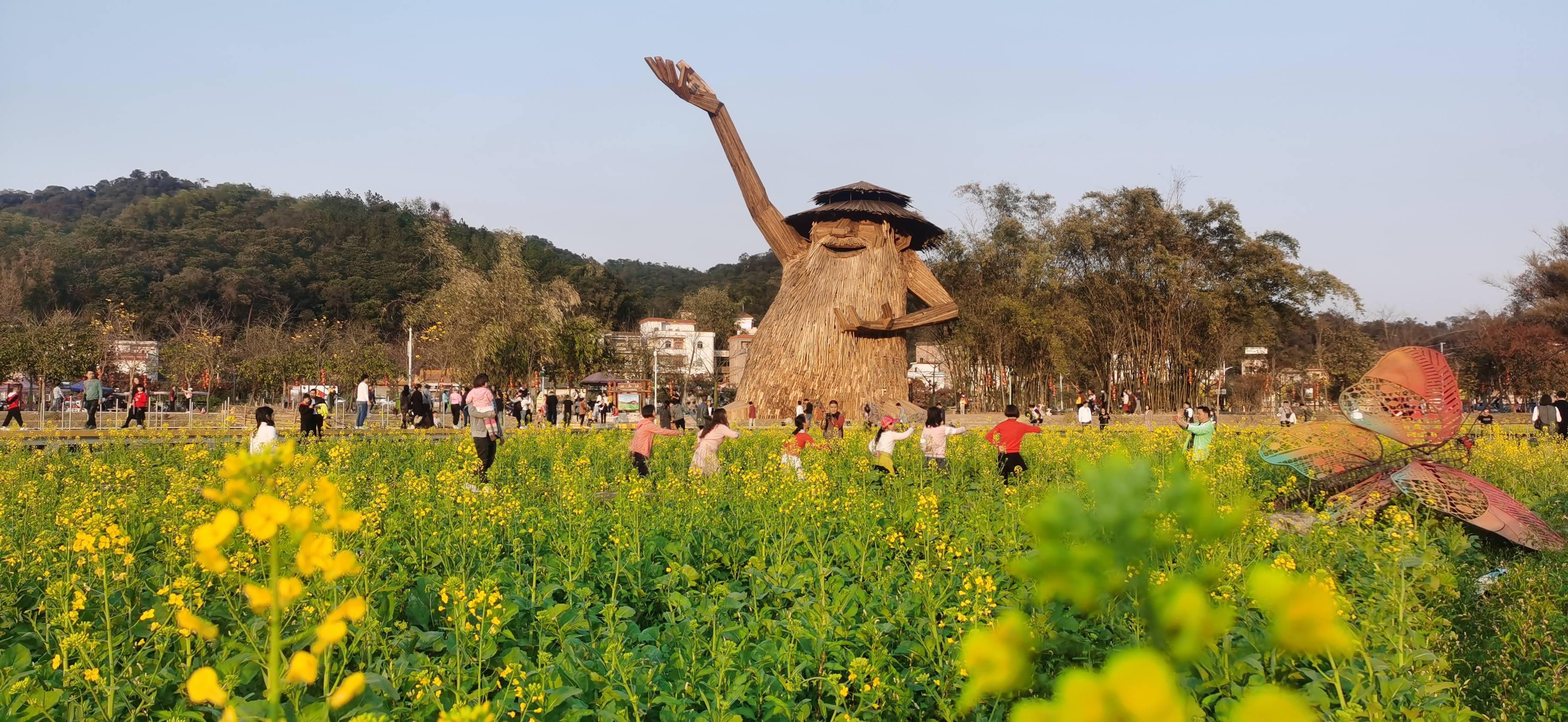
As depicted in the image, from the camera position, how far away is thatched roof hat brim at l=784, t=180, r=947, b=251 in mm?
24875

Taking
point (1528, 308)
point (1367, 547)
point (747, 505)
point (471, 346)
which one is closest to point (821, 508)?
point (747, 505)

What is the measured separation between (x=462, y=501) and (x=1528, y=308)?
40724mm

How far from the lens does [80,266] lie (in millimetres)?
61906

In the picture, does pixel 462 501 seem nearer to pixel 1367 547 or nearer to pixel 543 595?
pixel 543 595

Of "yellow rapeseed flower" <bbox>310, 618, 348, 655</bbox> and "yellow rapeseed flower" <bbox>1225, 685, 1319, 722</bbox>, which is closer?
"yellow rapeseed flower" <bbox>1225, 685, 1319, 722</bbox>

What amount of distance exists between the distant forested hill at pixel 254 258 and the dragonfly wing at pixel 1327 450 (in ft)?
159

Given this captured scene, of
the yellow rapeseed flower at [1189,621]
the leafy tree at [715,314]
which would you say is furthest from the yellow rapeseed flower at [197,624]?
the leafy tree at [715,314]

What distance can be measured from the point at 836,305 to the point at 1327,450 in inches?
632

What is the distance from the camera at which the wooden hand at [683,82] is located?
21.8 meters

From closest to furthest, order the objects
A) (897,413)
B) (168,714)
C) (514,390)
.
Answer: (168,714), (897,413), (514,390)

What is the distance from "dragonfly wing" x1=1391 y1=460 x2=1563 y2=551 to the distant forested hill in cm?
4973

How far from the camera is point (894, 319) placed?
23750 millimetres

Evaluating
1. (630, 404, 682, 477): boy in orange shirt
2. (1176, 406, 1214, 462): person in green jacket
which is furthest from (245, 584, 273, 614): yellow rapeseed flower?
(1176, 406, 1214, 462): person in green jacket

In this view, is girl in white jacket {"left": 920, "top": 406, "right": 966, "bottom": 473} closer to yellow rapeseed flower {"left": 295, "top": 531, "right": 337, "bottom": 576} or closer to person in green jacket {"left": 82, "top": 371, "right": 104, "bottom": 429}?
yellow rapeseed flower {"left": 295, "top": 531, "right": 337, "bottom": 576}
